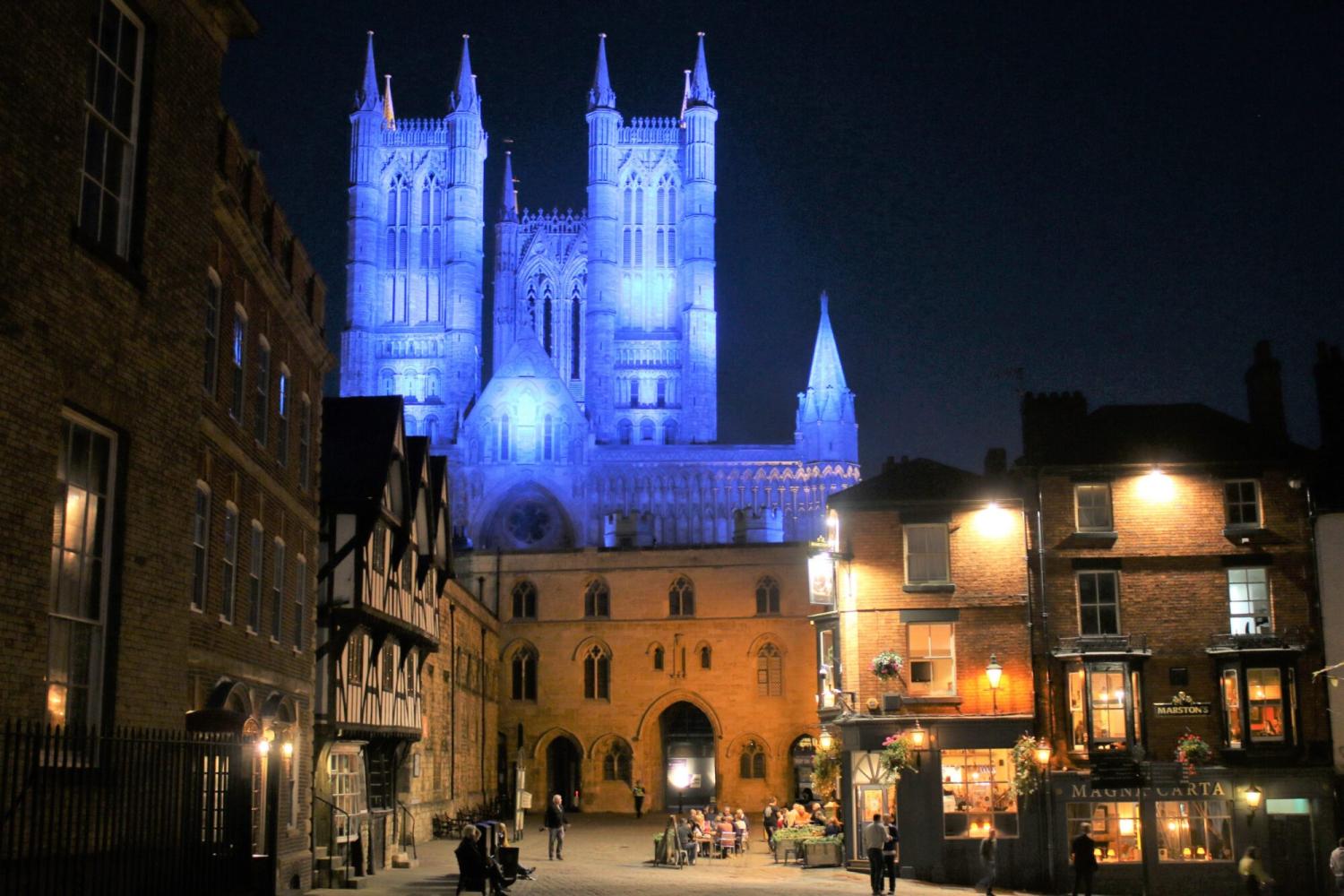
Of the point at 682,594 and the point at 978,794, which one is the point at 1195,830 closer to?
the point at 978,794

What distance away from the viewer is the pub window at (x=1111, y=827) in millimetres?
30109

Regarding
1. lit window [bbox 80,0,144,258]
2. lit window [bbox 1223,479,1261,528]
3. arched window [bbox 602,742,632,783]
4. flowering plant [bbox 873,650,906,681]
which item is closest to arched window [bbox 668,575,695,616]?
arched window [bbox 602,742,632,783]

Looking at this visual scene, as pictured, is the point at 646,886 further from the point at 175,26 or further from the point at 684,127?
the point at 684,127

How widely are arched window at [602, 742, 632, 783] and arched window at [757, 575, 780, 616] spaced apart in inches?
280

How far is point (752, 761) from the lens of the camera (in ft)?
192

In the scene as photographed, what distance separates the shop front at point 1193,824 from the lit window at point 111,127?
900 inches

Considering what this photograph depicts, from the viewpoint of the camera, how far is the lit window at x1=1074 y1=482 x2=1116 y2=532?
1259 inches

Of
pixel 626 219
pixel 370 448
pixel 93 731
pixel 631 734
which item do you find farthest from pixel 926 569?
pixel 626 219

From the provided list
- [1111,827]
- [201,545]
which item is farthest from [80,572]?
[1111,827]

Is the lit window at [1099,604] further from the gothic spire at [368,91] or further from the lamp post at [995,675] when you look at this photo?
the gothic spire at [368,91]

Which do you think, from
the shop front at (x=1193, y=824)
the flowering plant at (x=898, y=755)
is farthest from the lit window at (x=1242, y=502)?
the flowering plant at (x=898, y=755)

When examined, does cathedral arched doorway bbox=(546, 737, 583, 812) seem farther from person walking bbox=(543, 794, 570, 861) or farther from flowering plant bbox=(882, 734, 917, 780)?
flowering plant bbox=(882, 734, 917, 780)

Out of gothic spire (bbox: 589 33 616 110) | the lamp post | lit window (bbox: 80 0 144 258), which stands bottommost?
the lamp post

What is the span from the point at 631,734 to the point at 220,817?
45.8 meters
